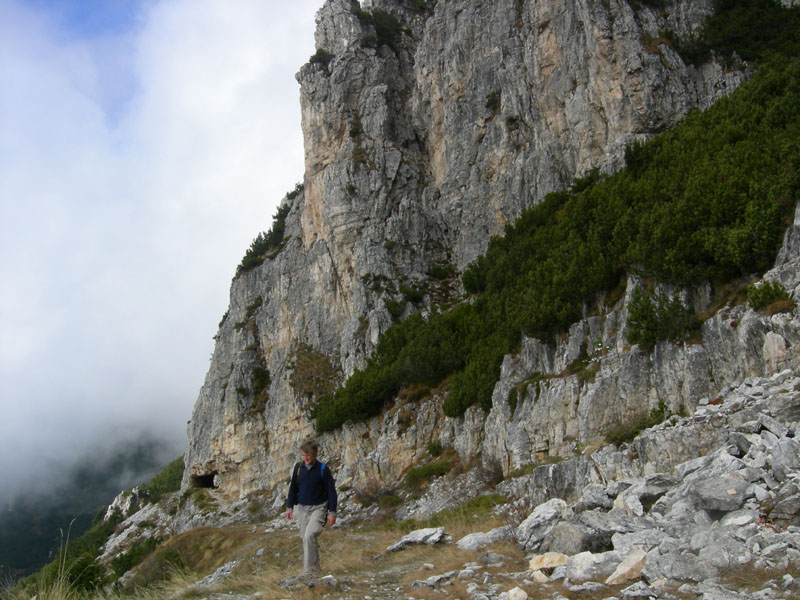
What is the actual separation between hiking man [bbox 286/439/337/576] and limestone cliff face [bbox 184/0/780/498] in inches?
379

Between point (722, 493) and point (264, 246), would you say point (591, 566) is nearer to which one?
point (722, 493)

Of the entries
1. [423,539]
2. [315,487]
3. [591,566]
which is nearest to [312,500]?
[315,487]

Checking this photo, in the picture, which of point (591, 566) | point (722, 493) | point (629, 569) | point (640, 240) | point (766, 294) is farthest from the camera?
point (640, 240)

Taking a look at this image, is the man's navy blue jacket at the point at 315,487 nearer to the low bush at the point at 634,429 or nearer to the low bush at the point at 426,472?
the low bush at the point at 634,429

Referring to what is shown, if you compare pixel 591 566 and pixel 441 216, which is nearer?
pixel 591 566

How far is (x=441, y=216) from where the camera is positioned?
46406 mm

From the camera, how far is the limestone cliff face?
1881cm

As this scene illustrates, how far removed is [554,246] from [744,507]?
805 inches

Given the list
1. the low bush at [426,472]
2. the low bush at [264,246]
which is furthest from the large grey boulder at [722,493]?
the low bush at [264,246]

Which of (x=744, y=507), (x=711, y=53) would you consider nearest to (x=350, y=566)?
(x=744, y=507)

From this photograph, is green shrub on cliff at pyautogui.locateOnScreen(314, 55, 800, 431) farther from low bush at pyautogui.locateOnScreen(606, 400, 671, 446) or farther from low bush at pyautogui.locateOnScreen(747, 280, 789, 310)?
low bush at pyautogui.locateOnScreen(606, 400, 671, 446)

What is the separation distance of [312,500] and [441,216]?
1540 inches

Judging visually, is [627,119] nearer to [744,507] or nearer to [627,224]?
[627,224]

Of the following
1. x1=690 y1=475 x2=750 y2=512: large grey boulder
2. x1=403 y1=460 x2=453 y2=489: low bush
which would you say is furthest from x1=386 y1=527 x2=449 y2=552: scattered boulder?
x1=403 y1=460 x2=453 y2=489: low bush
